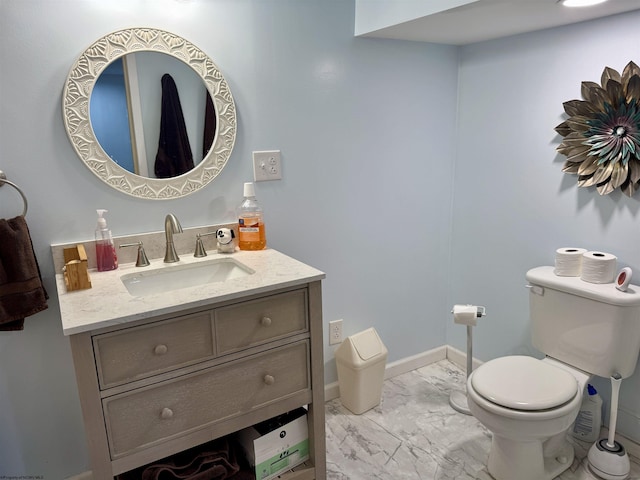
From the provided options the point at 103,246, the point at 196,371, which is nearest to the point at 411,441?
the point at 196,371

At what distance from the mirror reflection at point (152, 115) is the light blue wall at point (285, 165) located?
0.36 feet

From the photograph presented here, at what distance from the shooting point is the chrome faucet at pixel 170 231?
159 cm

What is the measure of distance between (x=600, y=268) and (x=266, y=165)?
4.51 feet

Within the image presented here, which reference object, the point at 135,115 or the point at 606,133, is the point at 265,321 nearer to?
the point at 135,115

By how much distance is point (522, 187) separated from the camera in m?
2.10

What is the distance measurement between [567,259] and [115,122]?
1.80 meters

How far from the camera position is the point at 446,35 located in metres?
2.02

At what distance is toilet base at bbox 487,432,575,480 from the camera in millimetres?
1646

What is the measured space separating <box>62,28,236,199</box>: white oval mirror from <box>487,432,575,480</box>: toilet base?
1.51 m

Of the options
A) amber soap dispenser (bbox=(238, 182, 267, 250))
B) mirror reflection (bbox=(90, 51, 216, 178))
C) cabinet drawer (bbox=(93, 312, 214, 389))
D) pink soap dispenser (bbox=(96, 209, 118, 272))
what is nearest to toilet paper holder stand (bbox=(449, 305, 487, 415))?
amber soap dispenser (bbox=(238, 182, 267, 250))

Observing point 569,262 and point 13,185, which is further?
point 569,262

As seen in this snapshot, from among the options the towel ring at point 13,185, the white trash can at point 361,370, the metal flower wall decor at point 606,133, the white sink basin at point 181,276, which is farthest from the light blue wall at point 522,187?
the towel ring at point 13,185

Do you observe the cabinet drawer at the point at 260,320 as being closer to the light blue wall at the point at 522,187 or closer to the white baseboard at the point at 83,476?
the white baseboard at the point at 83,476

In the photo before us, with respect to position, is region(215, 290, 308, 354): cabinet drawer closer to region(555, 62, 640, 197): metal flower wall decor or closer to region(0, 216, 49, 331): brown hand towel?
region(0, 216, 49, 331): brown hand towel
